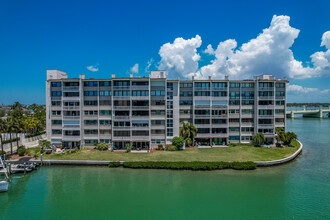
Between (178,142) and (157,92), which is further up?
(157,92)

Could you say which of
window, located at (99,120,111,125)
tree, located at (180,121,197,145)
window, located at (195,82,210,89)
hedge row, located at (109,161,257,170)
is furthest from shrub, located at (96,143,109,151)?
window, located at (195,82,210,89)

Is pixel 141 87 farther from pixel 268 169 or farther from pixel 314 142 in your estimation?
pixel 314 142

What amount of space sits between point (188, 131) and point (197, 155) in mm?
7798

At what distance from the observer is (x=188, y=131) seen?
4909 cm

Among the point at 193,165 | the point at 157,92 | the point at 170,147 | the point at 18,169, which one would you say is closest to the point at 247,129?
the point at 170,147

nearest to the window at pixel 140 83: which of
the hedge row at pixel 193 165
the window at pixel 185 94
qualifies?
the window at pixel 185 94

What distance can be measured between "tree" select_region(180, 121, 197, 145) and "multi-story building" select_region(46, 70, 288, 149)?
220 centimetres

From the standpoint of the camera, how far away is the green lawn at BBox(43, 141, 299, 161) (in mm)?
40831

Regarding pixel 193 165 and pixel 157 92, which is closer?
pixel 193 165

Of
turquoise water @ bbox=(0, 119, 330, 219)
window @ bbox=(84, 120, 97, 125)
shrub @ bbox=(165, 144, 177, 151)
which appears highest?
window @ bbox=(84, 120, 97, 125)

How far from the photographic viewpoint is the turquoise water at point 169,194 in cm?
2367

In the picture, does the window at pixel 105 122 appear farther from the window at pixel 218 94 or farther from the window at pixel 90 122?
the window at pixel 218 94

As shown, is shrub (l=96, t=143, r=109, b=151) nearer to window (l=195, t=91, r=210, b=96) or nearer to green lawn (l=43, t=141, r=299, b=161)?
green lawn (l=43, t=141, r=299, b=161)

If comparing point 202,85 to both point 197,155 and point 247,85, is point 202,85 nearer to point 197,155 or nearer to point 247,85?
point 247,85
